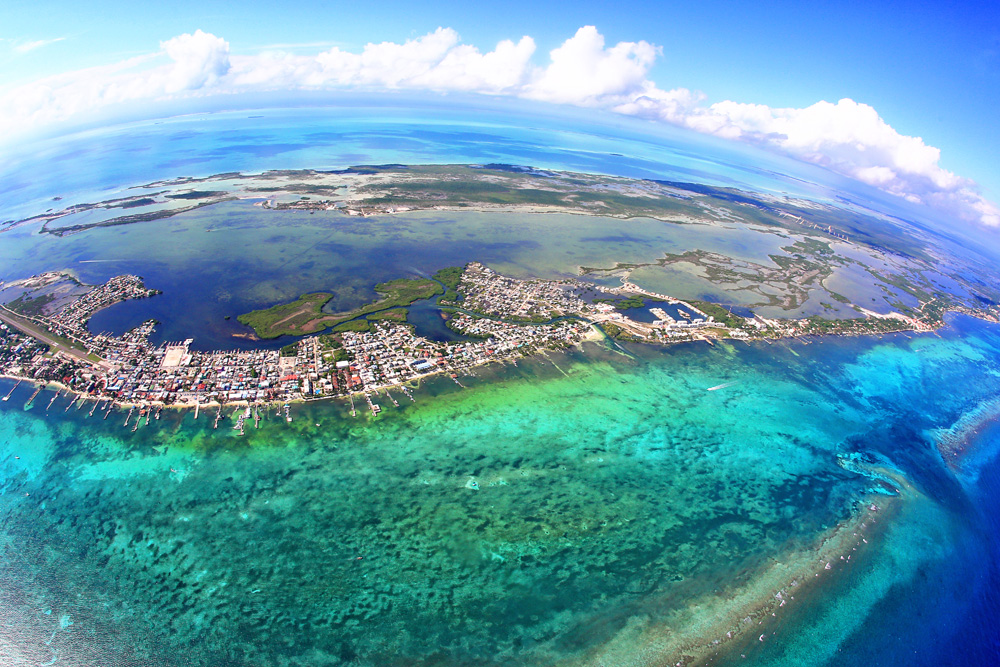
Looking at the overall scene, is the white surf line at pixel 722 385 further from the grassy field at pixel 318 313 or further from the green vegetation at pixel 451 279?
the grassy field at pixel 318 313

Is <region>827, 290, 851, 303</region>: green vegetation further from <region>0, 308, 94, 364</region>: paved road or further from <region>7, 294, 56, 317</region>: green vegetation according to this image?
<region>7, 294, 56, 317</region>: green vegetation

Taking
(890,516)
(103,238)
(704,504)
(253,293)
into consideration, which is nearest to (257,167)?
(103,238)

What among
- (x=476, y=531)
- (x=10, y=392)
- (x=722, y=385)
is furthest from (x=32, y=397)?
(x=722, y=385)

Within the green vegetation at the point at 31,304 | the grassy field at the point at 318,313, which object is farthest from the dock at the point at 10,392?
the grassy field at the point at 318,313

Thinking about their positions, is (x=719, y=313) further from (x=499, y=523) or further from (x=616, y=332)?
(x=499, y=523)

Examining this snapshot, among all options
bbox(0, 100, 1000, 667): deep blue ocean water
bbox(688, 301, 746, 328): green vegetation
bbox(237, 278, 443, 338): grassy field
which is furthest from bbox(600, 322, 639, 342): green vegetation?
bbox(237, 278, 443, 338): grassy field

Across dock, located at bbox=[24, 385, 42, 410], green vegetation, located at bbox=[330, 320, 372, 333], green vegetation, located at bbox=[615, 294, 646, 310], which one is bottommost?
dock, located at bbox=[24, 385, 42, 410]

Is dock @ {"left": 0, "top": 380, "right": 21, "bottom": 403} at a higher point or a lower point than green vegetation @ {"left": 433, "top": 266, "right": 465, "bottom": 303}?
lower
